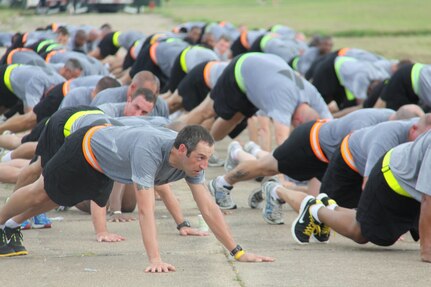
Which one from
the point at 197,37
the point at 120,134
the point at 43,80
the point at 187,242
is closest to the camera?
the point at 120,134

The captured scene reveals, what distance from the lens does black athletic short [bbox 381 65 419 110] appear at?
13055 mm

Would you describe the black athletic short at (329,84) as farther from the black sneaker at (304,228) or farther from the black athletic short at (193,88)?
the black sneaker at (304,228)

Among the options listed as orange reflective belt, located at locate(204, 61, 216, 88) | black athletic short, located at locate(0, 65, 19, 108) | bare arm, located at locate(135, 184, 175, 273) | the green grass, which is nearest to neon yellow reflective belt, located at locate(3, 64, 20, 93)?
black athletic short, located at locate(0, 65, 19, 108)

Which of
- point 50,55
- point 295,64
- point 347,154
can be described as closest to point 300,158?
point 347,154

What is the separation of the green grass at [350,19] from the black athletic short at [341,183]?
17951mm

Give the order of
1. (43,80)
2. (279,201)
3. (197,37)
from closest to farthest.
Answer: (279,201) < (43,80) < (197,37)

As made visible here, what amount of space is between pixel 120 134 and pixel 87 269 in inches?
36.8

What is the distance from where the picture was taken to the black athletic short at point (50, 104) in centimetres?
1212

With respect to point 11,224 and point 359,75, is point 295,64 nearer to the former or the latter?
point 359,75

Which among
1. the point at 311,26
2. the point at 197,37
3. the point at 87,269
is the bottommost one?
the point at 311,26

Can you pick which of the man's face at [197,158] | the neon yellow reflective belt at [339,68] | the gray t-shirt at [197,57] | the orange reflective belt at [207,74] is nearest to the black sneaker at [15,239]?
the man's face at [197,158]

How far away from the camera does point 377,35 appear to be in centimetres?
3603

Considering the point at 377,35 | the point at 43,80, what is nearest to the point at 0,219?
the point at 43,80

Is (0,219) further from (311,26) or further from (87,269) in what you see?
(311,26)
